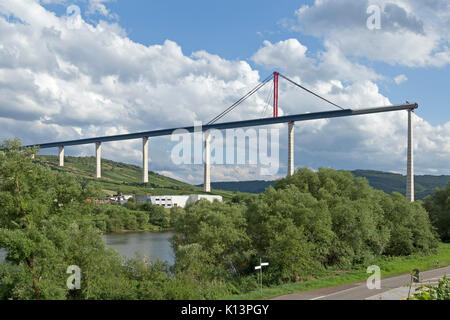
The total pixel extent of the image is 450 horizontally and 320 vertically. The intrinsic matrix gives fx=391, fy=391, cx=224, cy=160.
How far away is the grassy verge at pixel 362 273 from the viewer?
18.3 m

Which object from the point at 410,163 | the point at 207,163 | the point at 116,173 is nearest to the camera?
the point at 410,163

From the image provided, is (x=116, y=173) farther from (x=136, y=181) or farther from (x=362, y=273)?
(x=362, y=273)

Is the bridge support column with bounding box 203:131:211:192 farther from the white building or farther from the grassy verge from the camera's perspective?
the grassy verge

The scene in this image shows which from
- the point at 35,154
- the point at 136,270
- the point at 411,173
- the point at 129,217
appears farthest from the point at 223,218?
the point at 129,217

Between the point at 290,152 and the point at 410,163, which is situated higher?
the point at 290,152

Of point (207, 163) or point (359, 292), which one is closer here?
point (359, 292)

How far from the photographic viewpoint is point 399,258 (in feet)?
89.9

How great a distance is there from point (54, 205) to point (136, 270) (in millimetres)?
5214

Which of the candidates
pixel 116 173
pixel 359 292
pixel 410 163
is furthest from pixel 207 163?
pixel 116 173

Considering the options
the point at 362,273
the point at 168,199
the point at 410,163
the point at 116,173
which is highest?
the point at 410,163

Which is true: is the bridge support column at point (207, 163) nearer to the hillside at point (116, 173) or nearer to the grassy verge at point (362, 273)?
the hillside at point (116, 173)

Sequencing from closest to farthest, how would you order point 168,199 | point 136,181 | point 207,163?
point 207,163, point 168,199, point 136,181

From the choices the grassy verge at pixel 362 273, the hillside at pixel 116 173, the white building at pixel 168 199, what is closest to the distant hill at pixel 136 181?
the hillside at pixel 116 173

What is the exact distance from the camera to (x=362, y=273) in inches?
878
